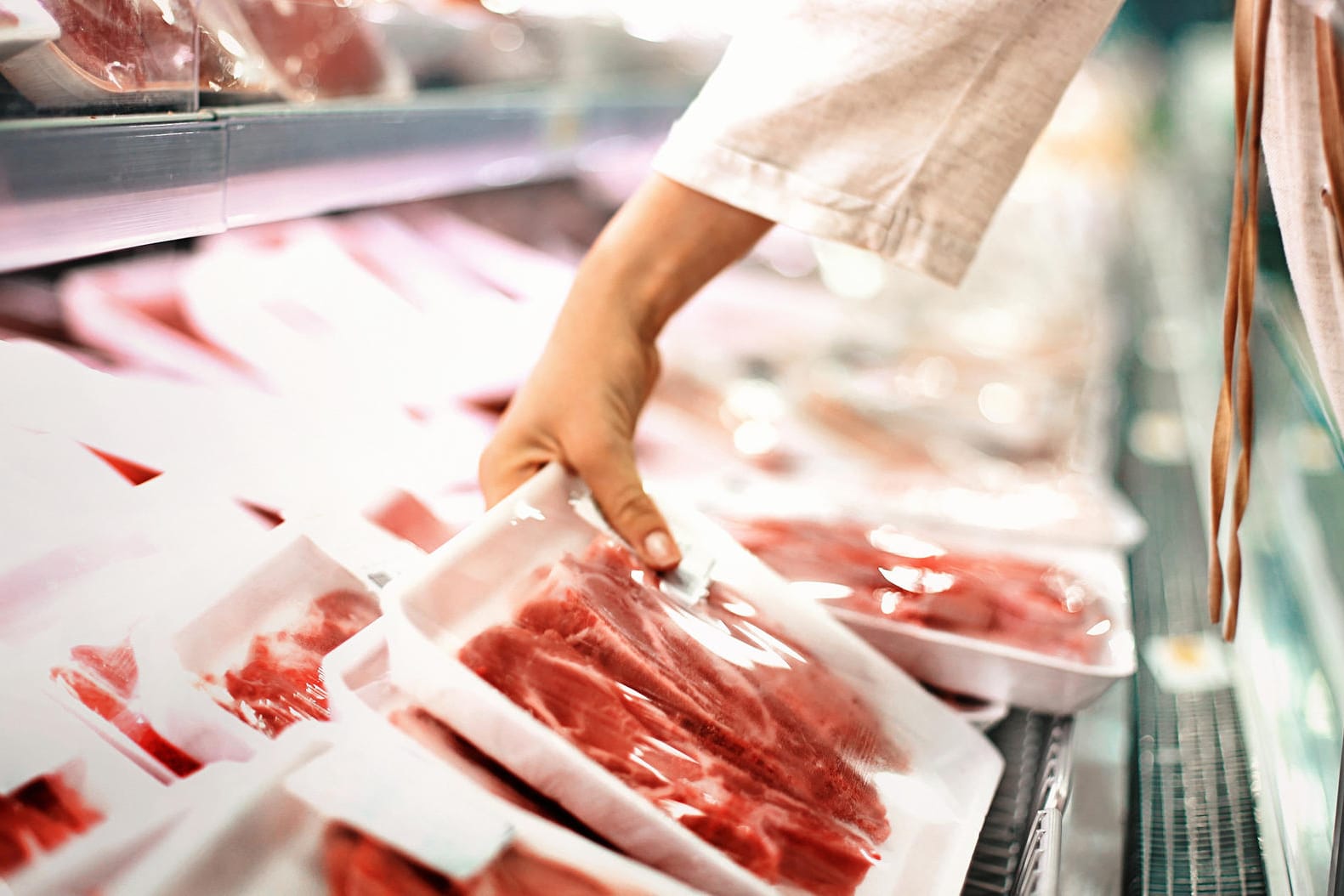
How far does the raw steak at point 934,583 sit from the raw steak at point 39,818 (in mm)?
857

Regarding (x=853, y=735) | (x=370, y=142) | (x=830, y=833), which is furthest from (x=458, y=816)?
(x=370, y=142)

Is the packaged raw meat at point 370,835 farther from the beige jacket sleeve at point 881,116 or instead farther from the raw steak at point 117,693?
the beige jacket sleeve at point 881,116

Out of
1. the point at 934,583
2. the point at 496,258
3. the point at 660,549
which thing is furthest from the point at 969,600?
the point at 496,258

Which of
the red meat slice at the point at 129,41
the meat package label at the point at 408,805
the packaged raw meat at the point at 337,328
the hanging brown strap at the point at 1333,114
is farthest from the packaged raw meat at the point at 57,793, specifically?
the hanging brown strap at the point at 1333,114

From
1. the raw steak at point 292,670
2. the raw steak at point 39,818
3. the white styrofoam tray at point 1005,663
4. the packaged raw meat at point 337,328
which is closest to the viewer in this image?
the raw steak at point 39,818

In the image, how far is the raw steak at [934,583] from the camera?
1.26 m

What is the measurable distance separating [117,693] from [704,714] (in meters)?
0.45

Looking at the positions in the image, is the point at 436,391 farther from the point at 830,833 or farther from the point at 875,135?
the point at 830,833

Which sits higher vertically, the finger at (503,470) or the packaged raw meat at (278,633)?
the finger at (503,470)

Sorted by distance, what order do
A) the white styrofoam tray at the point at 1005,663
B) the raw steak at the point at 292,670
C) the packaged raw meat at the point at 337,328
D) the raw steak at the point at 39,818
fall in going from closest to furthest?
the raw steak at the point at 39,818
the raw steak at the point at 292,670
the white styrofoam tray at the point at 1005,663
the packaged raw meat at the point at 337,328

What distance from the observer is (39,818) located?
2.13 feet

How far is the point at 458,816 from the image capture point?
712 mm

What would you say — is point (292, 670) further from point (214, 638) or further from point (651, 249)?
point (651, 249)

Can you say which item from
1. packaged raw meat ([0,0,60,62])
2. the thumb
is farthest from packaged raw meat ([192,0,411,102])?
the thumb
